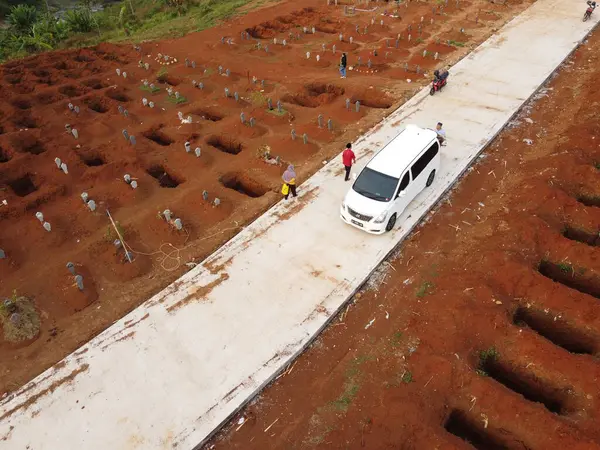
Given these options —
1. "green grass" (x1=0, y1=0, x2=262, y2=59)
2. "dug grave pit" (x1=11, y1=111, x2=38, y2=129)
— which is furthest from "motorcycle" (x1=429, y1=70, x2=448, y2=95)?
"dug grave pit" (x1=11, y1=111, x2=38, y2=129)

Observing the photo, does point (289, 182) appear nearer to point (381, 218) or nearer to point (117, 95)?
point (381, 218)

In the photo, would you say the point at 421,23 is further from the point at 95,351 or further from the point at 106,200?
the point at 95,351

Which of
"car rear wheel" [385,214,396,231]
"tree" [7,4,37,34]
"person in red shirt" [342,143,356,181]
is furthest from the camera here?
"tree" [7,4,37,34]

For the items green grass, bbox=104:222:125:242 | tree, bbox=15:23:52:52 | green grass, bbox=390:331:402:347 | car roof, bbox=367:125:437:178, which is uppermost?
tree, bbox=15:23:52:52

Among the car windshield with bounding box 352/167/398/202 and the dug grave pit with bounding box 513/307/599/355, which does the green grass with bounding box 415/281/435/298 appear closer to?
the dug grave pit with bounding box 513/307/599/355

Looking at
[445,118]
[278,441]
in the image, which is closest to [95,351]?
[278,441]

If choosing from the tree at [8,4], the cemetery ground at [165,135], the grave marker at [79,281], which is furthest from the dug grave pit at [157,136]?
the tree at [8,4]
